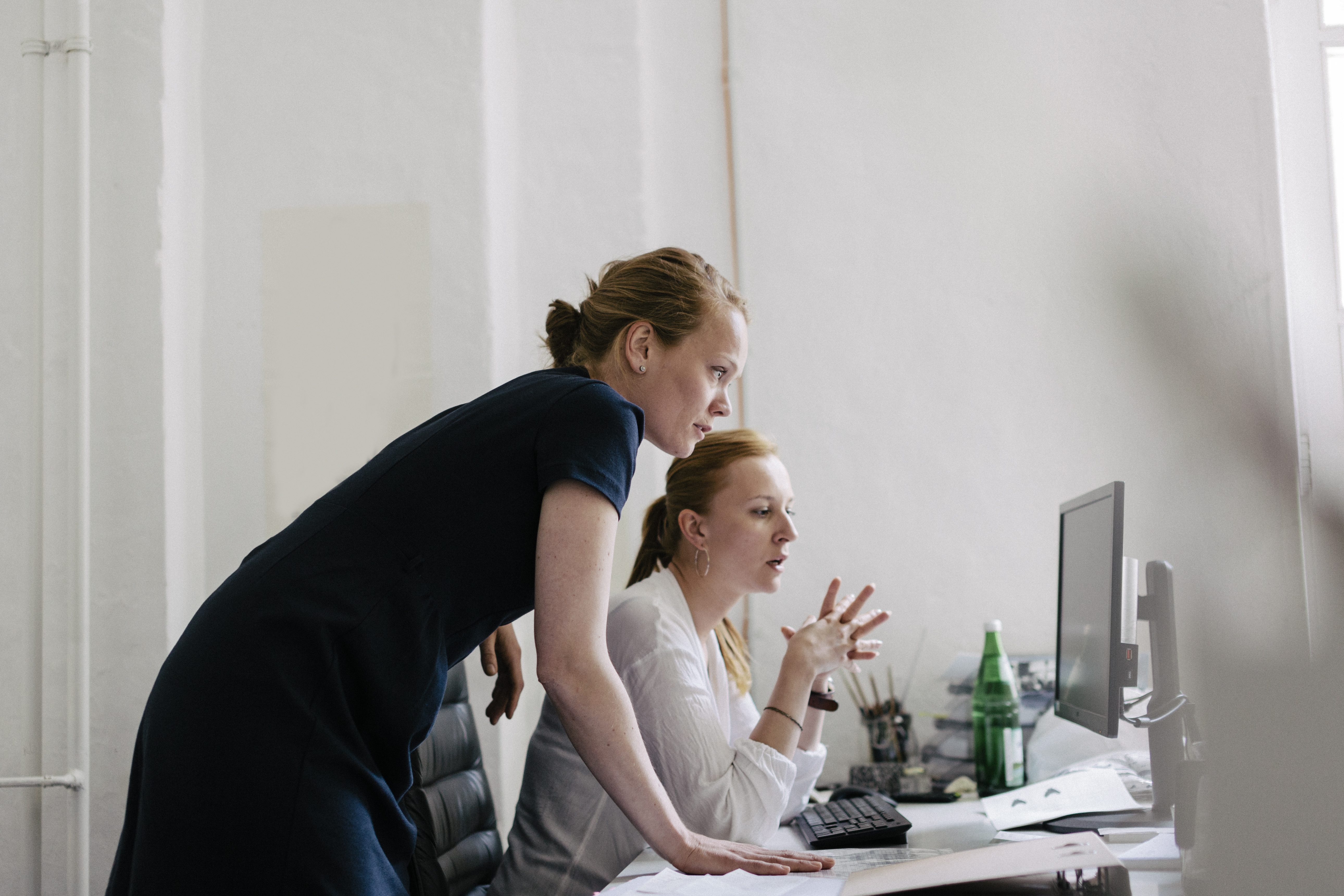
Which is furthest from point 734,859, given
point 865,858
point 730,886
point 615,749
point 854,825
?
point 854,825

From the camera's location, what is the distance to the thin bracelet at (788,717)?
4.91 ft

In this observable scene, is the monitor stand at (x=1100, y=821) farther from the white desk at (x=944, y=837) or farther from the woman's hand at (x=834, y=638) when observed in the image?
the woman's hand at (x=834, y=638)

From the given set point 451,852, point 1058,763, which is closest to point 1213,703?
point 451,852

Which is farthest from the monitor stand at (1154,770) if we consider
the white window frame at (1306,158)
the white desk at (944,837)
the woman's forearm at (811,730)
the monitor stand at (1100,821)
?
the white window frame at (1306,158)

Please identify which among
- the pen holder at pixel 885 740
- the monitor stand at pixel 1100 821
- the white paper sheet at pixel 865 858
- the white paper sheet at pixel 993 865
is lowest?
the pen holder at pixel 885 740

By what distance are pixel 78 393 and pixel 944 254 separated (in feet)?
6.90

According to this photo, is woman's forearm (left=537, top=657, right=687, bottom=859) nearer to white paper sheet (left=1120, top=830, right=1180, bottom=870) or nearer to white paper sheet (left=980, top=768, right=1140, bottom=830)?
white paper sheet (left=1120, top=830, right=1180, bottom=870)

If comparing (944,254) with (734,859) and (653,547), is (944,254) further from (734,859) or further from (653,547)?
(734,859)

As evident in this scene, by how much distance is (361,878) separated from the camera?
950 mm

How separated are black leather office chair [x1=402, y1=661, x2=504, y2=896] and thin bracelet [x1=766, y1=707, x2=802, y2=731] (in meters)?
0.48

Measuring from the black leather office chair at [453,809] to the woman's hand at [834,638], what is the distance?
539mm

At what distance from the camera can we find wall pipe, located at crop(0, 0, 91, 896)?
2.16 meters

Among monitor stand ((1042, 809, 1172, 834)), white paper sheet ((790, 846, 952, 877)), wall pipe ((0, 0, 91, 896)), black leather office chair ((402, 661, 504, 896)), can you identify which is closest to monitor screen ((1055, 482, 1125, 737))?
monitor stand ((1042, 809, 1172, 834))

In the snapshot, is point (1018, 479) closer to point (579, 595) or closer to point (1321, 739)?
point (579, 595)
